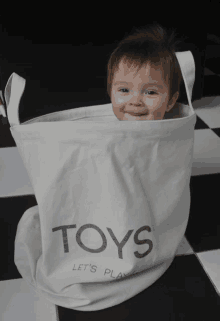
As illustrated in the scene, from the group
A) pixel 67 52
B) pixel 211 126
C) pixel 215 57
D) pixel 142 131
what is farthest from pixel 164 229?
pixel 215 57

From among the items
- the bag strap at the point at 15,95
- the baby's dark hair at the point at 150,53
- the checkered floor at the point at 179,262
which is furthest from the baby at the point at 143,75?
the checkered floor at the point at 179,262

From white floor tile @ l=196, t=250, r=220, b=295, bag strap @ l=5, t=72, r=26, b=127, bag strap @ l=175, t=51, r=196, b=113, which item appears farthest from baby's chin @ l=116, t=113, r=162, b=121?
white floor tile @ l=196, t=250, r=220, b=295

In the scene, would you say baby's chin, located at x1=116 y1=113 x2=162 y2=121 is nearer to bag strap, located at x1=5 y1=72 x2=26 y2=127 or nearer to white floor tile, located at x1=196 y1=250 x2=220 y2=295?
bag strap, located at x1=5 y1=72 x2=26 y2=127

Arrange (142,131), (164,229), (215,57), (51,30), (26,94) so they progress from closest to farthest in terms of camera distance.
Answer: (142,131), (164,229), (51,30), (26,94), (215,57)

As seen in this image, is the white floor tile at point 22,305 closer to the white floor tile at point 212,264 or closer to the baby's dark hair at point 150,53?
the white floor tile at point 212,264

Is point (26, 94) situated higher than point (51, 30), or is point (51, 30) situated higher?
point (51, 30)

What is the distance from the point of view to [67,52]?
1.32m

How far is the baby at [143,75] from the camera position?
0.65 meters

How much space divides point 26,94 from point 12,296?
0.96m

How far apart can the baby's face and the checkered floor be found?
0.35m

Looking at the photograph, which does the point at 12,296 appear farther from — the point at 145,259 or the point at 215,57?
the point at 215,57

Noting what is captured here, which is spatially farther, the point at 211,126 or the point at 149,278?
the point at 211,126

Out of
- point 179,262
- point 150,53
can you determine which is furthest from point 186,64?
point 179,262

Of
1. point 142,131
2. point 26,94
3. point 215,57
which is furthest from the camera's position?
point 215,57
